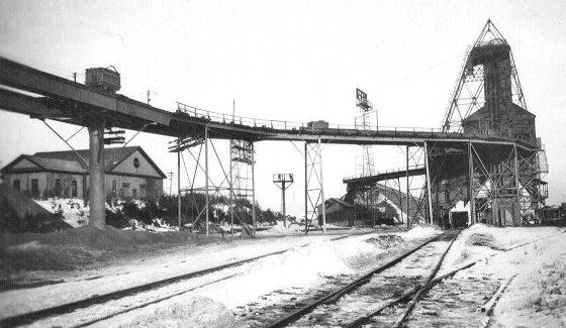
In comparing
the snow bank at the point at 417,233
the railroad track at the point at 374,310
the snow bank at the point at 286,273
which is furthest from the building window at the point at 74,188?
the railroad track at the point at 374,310

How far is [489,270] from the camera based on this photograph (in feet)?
37.8

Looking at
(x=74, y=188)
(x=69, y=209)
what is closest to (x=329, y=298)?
(x=69, y=209)

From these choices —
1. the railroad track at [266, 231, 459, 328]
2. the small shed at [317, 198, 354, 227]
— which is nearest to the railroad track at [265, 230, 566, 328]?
the railroad track at [266, 231, 459, 328]

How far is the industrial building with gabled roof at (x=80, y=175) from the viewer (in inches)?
1232

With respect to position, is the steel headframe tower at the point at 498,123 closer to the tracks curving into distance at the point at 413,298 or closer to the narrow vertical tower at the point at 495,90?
the narrow vertical tower at the point at 495,90

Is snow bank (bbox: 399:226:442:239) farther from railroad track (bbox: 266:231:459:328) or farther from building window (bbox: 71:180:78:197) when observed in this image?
building window (bbox: 71:180:78:197)

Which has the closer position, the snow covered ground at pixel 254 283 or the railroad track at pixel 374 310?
the railroad track at pixel 374 310

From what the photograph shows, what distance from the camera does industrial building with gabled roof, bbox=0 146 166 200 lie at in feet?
103

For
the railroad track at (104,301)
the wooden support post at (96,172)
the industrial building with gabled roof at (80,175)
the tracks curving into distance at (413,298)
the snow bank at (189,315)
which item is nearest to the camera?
the tracks curving into distance at (413,298)

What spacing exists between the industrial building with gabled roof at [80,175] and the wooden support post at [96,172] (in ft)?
15.1

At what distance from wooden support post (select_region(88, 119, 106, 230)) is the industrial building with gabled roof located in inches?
181

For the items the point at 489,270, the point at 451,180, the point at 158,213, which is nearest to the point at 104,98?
the point at 489,270

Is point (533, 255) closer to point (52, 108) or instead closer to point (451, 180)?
point (52, 108)

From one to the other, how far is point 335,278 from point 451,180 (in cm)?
3162
